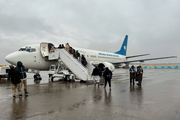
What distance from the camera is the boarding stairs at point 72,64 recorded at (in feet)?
38.1

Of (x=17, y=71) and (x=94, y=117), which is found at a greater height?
(x=17, y=71)

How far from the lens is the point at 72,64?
12.1 meters

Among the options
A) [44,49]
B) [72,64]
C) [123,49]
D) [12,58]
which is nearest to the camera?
[72,64]

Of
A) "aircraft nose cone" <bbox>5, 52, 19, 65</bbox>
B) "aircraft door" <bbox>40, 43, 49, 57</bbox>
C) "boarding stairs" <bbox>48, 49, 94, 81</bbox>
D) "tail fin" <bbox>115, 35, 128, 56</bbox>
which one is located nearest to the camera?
"boarding stairs" <bbox>48, 49, 94, 81</bbox>

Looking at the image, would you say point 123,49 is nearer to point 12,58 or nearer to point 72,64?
point 72,64

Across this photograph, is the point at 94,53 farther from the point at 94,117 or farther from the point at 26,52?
the point at 94,117

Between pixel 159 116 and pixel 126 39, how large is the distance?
30.2 metres

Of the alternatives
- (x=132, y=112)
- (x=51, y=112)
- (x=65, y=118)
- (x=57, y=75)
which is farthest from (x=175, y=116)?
(x=57, y=75)

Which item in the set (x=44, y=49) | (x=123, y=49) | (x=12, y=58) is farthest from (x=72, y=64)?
(x=123, y=49)

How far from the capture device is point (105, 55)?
23.3 metres

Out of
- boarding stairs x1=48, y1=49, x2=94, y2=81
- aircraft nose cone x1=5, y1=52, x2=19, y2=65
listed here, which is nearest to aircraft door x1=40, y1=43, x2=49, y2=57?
boarding stairs x1=48, y1=49, x2=94, y2=81

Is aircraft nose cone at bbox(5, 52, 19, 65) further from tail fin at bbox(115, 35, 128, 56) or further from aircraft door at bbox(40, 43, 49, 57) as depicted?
tail fin at bbox(115, 35, 128, 56)

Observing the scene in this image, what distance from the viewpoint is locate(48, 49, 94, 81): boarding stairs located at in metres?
11.6

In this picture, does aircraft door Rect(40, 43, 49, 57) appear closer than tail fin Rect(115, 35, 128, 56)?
Yes
